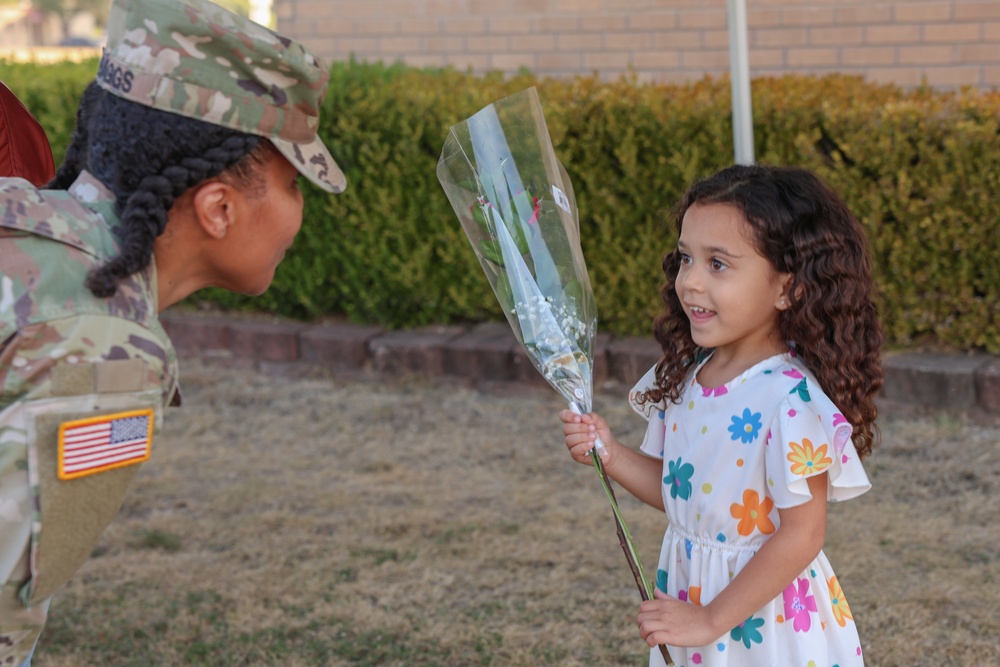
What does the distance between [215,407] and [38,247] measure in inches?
165

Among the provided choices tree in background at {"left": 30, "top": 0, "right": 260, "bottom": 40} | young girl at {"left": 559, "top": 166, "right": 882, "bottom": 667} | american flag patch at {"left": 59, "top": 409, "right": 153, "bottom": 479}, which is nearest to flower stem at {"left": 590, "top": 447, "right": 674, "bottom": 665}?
young girl at {"left": 559, "top": 166, "right": 882, "bottom": 667}

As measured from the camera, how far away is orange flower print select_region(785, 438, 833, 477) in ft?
6.38

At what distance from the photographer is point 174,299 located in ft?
6.28

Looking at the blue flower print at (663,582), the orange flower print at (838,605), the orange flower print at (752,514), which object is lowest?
the orange flower print at (838,605)

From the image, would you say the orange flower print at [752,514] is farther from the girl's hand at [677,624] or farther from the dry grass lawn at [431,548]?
the dry grass lawn at [431,548]

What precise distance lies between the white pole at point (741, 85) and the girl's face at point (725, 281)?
241 cm

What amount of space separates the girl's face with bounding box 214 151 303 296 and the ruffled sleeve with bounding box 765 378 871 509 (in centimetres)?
90

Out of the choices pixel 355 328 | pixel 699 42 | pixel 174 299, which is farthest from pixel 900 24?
pixel 174 299

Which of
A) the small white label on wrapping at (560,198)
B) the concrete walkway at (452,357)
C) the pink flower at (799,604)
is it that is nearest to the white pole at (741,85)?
the concrete walkway at (452,357)

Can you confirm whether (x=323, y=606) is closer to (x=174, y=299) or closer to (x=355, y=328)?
(x=174, y=299)

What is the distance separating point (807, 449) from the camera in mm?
1962

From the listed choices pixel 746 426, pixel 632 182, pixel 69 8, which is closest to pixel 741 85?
pixel 632 182

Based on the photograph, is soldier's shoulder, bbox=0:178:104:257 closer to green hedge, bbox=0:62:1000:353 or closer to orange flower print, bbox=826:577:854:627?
orange flower print, bbox=826:577:854:627

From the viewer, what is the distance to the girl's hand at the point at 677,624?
2006 mm
